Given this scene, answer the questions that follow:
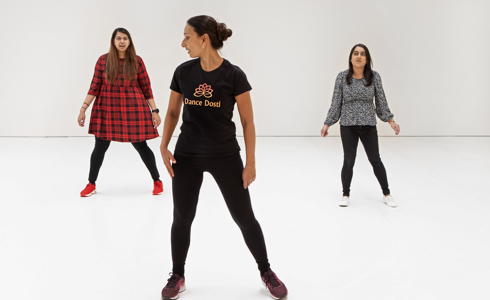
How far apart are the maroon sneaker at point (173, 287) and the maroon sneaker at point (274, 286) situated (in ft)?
1.30

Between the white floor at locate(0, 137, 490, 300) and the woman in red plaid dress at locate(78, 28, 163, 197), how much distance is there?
505 millimetres

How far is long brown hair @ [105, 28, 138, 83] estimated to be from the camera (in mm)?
3877

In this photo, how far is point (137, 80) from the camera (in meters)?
4.07

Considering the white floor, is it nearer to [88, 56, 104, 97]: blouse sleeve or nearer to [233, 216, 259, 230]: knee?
[233, 216, 259, 230]: knee

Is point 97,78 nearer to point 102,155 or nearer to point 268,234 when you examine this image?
point 102,155

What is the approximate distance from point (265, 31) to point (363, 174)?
8.84 ft

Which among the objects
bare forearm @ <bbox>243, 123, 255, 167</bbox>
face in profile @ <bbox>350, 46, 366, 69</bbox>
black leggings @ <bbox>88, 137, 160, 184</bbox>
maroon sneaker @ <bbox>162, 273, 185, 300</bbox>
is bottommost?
maroon sneaker @ <bbox>162, 273, 185, 300</bbox>

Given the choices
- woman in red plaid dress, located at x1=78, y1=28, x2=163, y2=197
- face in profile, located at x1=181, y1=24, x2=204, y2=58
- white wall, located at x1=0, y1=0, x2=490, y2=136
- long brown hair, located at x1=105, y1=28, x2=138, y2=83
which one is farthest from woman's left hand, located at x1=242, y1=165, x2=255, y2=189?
white wall, located at x1=0, y1=0, x2=490, y2=136

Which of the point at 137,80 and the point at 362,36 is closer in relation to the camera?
the point at 137,80

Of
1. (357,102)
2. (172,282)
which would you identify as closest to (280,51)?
(357,102)

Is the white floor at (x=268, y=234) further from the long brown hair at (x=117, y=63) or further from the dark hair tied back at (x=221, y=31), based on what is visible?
the dark hair tied back at (x=221, y=31)

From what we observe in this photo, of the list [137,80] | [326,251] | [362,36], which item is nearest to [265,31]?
[362,36]

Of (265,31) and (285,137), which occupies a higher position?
(265,31)

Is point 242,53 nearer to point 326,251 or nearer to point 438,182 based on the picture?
point 438,182
